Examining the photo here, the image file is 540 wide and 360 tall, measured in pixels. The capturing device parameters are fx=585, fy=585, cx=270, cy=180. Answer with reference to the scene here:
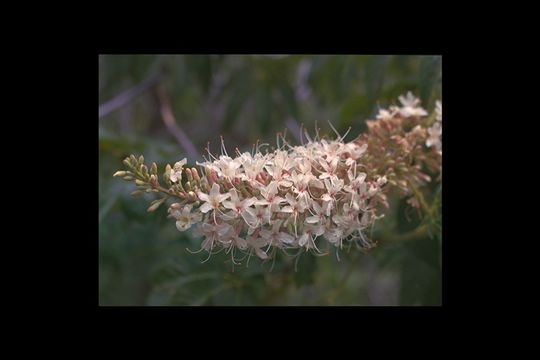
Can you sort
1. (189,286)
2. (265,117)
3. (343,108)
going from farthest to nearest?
(265,117), (343,108), (189,286)

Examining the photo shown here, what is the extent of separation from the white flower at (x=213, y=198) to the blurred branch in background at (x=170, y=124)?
1.10 m

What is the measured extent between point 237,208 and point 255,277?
2.78ft

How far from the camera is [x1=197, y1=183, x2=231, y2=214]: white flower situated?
136cm

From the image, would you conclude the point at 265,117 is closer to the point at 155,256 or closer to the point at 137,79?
the point at 137,79

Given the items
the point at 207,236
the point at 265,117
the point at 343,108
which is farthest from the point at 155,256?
the point at 207,236

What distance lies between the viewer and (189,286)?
2.12 metres

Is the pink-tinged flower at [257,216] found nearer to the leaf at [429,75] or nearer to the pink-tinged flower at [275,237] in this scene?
the pink-tinged flower at [275,237]

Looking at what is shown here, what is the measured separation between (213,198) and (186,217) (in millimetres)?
84

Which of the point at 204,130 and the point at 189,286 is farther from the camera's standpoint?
the point at 204,130

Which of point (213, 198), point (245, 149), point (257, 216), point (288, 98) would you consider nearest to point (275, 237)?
point (257, 216)

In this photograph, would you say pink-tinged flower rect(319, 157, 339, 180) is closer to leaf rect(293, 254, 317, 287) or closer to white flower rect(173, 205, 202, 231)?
white flower rect(173, 205, 202, 231)

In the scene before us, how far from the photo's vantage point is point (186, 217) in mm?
1387

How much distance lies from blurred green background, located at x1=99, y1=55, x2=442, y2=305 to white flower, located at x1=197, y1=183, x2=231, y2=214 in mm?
494

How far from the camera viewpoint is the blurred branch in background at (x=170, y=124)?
8.50 ft
